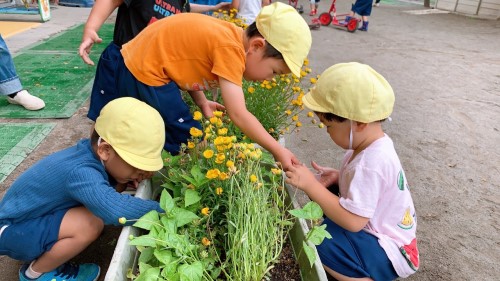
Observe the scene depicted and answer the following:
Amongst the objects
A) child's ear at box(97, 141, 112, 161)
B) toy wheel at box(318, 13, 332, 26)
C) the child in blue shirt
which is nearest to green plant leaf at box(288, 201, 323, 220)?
the child in blue shirt

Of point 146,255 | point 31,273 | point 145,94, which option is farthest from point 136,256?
point 145,94

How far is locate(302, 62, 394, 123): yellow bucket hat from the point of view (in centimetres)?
144

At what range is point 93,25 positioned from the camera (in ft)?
6.84

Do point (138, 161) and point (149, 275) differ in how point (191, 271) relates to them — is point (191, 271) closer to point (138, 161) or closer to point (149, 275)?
point (149, 275)

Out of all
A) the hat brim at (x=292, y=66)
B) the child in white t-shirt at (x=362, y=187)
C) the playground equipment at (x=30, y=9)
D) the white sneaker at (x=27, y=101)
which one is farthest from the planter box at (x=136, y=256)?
the playground equipment at (x=30, y=9)

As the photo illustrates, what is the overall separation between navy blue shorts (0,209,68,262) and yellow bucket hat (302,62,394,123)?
1.19 meters

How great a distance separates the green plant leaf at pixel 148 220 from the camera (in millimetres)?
1269

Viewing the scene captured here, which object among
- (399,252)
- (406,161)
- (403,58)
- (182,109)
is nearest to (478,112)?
(406,161)

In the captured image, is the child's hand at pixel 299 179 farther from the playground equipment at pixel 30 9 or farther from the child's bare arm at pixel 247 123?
the playground equipment at pixel 30 9

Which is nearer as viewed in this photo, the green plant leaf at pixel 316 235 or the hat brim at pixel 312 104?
the green plant leaf at pixel 316 235

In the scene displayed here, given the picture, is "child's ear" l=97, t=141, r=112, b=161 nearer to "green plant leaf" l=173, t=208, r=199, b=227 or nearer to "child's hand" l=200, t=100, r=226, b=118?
"green plant leaf" l=173, t=208, r=199, b=227

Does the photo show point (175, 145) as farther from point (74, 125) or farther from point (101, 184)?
point (74, 125)

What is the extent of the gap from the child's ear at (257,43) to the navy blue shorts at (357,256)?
884mm

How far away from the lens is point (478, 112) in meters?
4.33
